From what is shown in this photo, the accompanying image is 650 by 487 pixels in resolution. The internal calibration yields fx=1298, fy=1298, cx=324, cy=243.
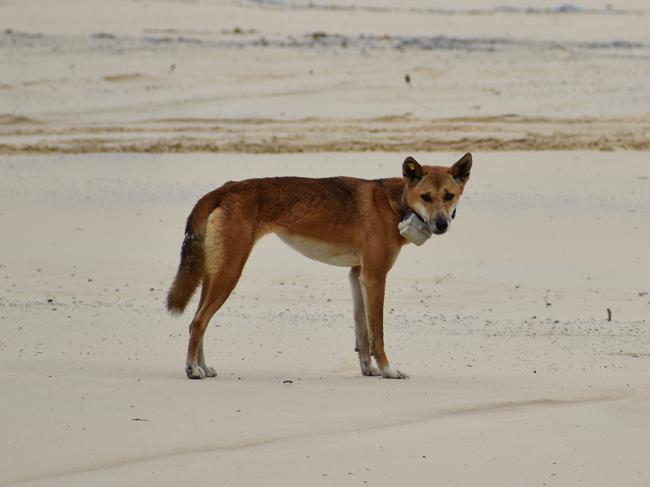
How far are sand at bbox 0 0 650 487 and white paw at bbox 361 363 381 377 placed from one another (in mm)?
205

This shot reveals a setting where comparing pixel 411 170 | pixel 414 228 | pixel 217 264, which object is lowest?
pixel 217 264

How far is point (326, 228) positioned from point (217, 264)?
0.74 metres

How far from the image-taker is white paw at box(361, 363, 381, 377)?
793 centimetres

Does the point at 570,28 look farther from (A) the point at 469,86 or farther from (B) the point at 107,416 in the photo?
(B) the point at 107,416

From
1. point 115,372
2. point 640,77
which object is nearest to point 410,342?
point 115,372

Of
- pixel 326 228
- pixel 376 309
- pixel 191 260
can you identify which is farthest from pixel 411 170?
pixel 191 260

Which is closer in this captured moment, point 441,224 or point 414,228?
point 441,224

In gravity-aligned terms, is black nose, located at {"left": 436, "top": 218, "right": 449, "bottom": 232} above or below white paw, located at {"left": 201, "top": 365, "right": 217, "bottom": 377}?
above

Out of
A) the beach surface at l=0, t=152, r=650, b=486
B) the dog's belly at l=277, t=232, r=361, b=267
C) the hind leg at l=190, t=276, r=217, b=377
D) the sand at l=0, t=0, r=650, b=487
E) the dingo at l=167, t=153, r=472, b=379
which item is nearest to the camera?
the beach surface at l=0, t=152, r=650, b=486

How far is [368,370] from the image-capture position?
7.95 m

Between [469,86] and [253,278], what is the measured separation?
44.6 feet

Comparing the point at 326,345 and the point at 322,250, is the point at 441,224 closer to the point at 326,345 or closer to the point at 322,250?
the point at 322,250

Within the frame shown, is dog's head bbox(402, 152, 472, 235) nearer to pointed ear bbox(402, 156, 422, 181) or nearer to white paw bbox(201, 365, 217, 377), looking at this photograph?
pointed ear bbox(402, 156, 422, 181)

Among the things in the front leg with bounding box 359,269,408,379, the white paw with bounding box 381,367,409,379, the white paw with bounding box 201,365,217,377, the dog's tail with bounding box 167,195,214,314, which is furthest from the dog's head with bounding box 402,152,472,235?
the white paw with bounding box 201,365,217,377
